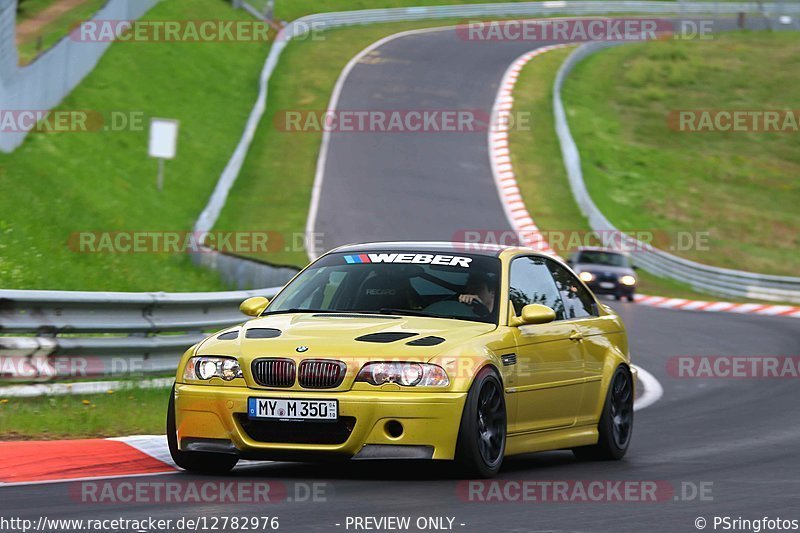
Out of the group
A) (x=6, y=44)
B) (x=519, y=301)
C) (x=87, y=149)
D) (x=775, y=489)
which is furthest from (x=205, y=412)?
(x=87, y=149)

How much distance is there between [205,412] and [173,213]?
2128cm

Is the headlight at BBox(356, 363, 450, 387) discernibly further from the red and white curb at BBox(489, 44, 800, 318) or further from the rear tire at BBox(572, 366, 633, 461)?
the red and white curb at BBox(489, 44, 800, 318)

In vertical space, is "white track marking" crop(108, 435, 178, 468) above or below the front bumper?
below

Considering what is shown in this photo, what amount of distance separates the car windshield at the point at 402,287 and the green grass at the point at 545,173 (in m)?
23.0

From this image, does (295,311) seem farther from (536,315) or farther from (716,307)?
(716,307)

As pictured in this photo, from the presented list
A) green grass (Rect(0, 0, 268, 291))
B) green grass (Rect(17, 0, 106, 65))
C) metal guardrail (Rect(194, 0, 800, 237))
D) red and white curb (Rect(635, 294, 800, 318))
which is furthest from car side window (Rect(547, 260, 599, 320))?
green grass (Rect(17, 0, 106, 65))

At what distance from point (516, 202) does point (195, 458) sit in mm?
28054

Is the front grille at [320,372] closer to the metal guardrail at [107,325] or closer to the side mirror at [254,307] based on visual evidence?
the side mirror at [254,307]

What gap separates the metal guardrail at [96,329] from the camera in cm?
1040

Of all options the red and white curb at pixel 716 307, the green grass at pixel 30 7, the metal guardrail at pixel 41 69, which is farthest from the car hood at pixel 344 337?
the green grass at pixel 30 7

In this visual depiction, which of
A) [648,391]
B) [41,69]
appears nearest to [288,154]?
[41,69]

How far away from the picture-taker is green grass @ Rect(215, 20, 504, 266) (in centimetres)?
3206

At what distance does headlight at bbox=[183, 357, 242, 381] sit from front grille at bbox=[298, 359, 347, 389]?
0.40m

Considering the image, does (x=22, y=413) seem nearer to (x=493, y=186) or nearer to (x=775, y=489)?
(x=775, y=489)
